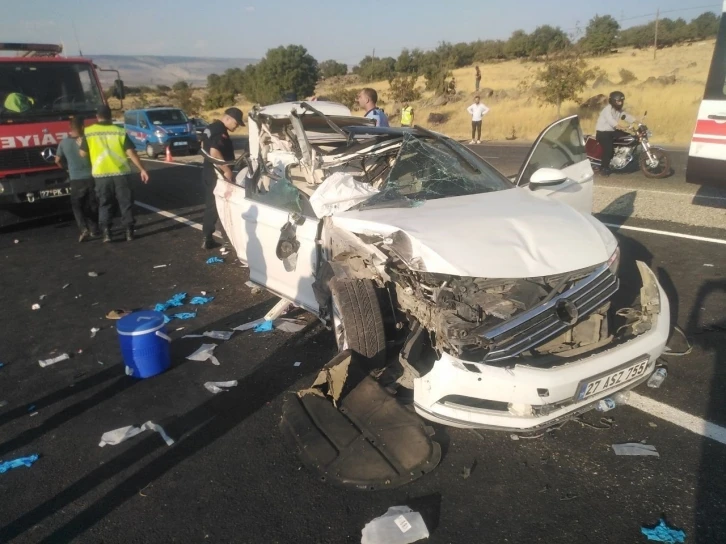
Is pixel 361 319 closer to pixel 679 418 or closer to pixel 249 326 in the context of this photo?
pixel 249 326

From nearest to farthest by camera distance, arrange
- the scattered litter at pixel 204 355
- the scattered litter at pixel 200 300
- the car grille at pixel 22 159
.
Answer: the scattered litter at pixel 204 355 < the scattered litter at pixel 200 300 < the car grille at pixel 22 159

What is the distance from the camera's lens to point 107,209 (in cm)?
772

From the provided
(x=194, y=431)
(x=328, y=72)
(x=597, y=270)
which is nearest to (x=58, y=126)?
(x=194, y=431)

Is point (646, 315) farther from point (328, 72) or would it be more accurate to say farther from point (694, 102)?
point (328, 72)

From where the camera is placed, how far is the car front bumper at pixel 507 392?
2.80m

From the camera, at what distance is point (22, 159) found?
27.4ft

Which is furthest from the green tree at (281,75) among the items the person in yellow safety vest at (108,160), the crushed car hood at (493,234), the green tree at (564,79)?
the crushed car hood at (493,234)

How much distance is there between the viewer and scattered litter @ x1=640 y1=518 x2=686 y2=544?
96.9 inches

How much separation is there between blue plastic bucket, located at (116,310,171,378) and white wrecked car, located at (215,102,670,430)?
1107mm

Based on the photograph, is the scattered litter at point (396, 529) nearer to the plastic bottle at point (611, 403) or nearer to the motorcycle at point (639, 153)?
the plastic bottle at point (611, 403)

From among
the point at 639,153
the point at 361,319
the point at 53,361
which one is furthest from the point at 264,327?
the point at 639,153

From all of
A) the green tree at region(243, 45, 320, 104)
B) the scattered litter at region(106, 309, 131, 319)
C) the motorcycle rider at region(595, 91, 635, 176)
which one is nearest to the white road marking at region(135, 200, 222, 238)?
the scattered litter at region(106, 309, 131, 319)

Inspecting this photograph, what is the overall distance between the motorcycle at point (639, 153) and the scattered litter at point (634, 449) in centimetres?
925

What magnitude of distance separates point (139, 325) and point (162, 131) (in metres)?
18.3
